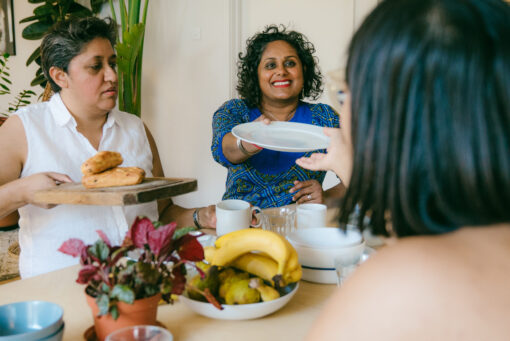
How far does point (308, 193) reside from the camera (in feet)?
6.57

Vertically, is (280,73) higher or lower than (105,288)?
higher

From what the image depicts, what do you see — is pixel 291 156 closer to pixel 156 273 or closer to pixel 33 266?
pixel 33 266

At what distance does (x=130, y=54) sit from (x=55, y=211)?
6.01 ft

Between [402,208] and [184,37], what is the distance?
11.0 ft

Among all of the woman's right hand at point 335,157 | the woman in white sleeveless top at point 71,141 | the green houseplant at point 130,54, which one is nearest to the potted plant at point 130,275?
the woman's right hand at point 335,157

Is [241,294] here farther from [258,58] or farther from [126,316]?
[258,58]

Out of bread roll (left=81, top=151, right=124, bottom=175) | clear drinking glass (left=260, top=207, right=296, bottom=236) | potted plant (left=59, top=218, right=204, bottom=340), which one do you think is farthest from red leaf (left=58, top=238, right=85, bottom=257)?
clear drinking glass (left=260, top=207, right=296, bottom=236)

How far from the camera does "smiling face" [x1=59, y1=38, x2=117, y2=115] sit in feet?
5.73

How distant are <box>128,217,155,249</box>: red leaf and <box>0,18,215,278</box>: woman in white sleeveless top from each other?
31.4 inches

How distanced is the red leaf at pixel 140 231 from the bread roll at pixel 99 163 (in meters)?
0.58

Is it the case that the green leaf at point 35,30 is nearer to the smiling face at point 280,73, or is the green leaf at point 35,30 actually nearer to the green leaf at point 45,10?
the green leaf at point 45,10

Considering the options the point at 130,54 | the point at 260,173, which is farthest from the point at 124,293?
the point at 130,54

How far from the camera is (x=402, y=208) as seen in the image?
58 centimetres

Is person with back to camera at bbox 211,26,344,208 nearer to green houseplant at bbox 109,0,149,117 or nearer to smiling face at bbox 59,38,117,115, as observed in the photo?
smiling face at bbox 59,38,117,115
